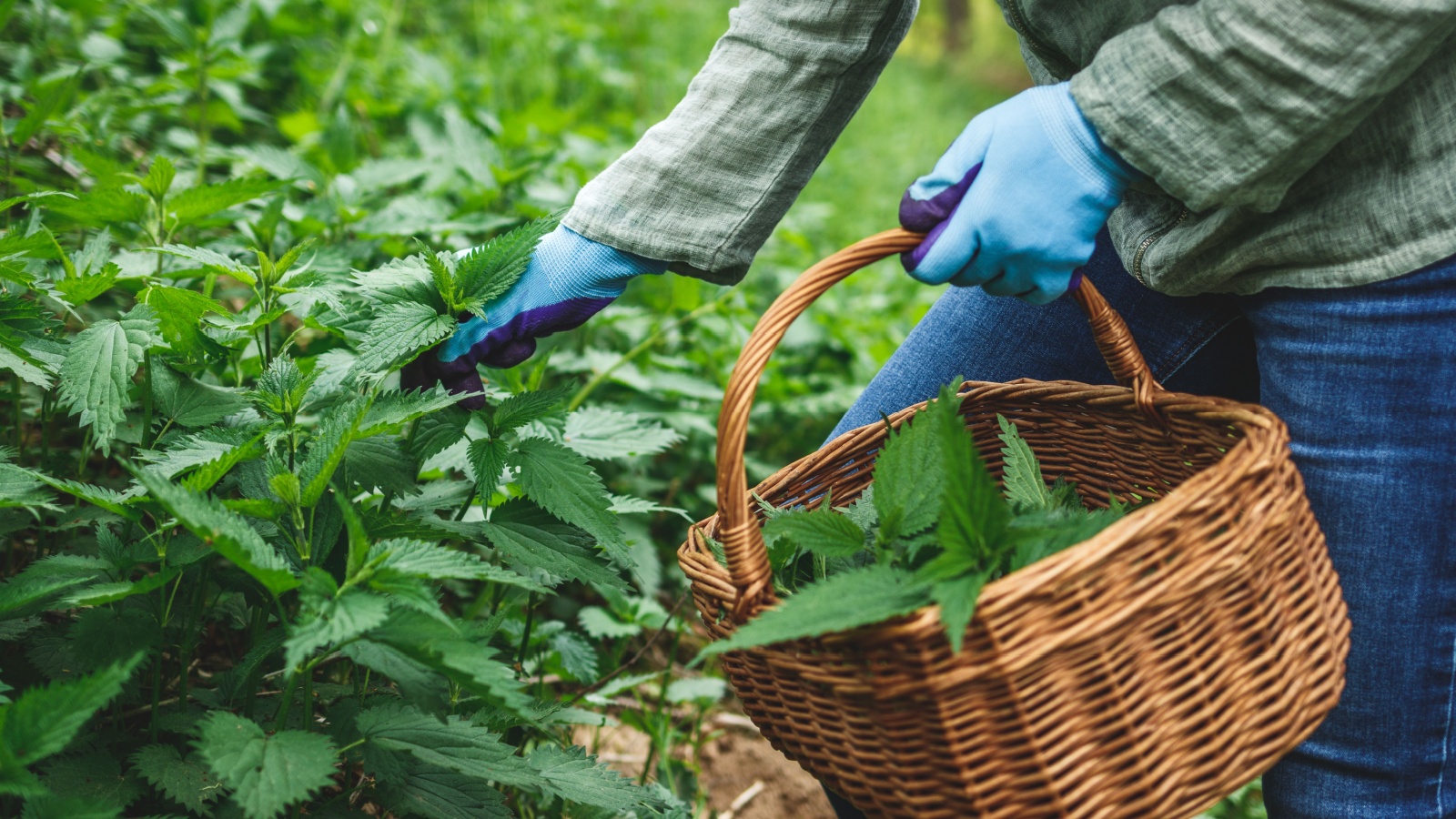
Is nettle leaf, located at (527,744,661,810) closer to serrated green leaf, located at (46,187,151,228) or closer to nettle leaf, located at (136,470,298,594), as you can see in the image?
nettle leaf, located at (136,470,298,594)

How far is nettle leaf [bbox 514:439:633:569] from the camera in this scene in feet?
3.66

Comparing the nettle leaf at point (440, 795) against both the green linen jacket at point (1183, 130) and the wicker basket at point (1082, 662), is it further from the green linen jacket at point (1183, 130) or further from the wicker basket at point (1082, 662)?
the green linen jacket at point (1183, 130)

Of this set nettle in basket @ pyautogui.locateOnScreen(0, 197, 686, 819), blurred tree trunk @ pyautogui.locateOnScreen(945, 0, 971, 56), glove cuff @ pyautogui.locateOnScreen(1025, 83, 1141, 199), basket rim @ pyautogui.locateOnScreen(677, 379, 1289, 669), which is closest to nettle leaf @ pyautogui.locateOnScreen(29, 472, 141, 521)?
nettle in basket @ pyautogui.locateOnScreen(0, 197, 686, 819)

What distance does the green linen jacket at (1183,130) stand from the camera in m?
0.90

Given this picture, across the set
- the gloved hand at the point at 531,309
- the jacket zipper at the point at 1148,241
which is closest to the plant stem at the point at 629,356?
the gloved hand at the point at 531,309

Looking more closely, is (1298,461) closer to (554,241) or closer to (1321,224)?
(1321,224)

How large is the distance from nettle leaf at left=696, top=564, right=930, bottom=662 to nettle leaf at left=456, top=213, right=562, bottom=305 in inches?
21.6

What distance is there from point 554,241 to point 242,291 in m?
1.17

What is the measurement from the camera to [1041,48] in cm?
126

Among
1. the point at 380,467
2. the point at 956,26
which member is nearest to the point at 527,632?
the point at 380,467

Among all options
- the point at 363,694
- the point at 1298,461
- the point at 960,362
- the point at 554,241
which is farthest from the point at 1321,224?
the point at 363,694

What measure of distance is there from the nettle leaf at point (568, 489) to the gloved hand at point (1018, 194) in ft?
1.49

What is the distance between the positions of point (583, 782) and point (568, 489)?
14.0 inches

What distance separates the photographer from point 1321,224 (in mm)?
1008
